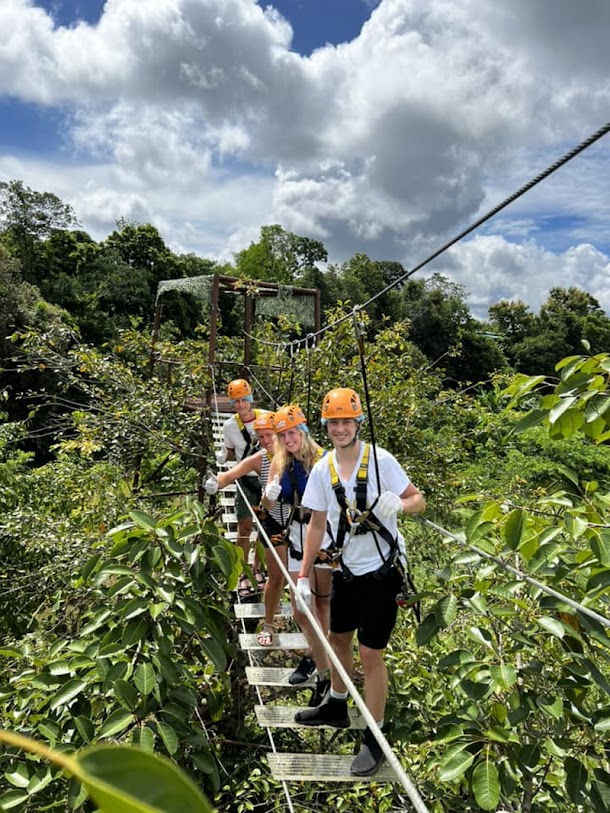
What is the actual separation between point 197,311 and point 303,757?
19.9 metres

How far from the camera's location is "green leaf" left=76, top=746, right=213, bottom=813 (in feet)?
0.75

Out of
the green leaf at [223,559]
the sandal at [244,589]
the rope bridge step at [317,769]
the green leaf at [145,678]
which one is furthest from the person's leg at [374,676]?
the sandal at [244,589]

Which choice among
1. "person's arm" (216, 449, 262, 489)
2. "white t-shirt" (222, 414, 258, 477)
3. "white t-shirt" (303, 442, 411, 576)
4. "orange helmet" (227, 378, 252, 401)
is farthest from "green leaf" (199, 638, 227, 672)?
"orange helmet" (227, 378, 252, 401)

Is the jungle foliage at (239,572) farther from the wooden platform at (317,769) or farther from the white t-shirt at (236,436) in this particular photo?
the white t-shirt at (236,436)

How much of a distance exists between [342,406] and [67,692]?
1435 millimetres

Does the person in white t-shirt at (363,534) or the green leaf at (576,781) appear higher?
the person in white t-shirt at (363,534)

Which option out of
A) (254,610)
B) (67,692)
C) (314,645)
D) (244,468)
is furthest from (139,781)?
(254,610)

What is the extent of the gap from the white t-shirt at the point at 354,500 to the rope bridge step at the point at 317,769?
0.77 metres

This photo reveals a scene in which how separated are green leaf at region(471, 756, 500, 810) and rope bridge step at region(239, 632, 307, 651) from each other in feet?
5.08

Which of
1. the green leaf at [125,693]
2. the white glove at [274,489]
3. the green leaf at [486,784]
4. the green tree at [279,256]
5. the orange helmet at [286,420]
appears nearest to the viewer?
the green leaf at [486,784]

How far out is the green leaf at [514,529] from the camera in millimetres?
1825

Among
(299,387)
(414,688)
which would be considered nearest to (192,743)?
(414,688)

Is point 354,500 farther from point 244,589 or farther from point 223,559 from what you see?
point 244,589

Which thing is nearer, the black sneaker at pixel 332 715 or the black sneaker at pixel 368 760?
the black sneaker at pixel 368 760
